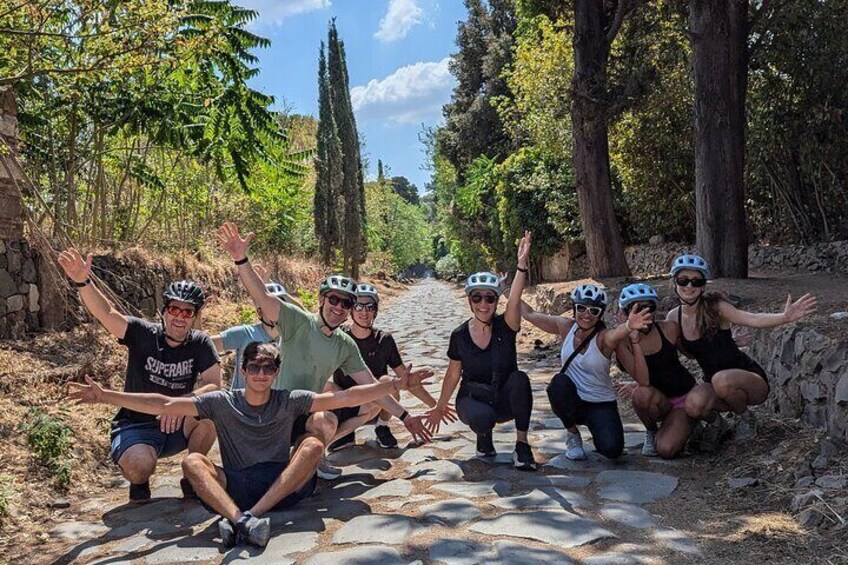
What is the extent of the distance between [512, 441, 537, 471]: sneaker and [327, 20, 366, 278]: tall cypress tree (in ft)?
87.9

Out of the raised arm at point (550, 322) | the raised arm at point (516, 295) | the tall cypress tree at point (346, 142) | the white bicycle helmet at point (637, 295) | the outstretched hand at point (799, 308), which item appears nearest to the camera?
the outstretched hand at point (799, 308)

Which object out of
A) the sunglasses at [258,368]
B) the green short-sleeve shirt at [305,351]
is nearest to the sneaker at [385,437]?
the green short-sleeve shirt at [305,351]

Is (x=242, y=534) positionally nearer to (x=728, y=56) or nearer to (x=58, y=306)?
(x=58, y=306)

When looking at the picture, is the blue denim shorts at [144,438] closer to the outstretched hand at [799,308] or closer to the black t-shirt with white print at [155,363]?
the black t-shirt with white print at [155,363]

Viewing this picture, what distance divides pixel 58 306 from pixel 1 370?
7.31 ft

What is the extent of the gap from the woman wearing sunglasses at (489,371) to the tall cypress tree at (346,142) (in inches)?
1041

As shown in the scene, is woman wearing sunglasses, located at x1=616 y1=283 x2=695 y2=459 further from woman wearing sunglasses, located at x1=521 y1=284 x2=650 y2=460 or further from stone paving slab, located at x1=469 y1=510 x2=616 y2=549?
stone paving slab, located at x1=469 y1=510 x2=616 y2=549

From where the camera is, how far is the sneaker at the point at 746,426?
17.0 feet

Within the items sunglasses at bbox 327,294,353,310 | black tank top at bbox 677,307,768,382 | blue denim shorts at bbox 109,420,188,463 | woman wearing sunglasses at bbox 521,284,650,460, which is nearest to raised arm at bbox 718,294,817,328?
black tank top at bbox 677,307,768,382

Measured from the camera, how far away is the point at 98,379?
7.26 m

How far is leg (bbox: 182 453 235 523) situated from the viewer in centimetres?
395

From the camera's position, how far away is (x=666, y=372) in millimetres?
5211

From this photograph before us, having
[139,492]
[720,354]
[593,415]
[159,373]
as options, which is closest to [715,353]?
[720,354]

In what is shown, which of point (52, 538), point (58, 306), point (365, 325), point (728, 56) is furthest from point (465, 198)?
point (52, 538)
